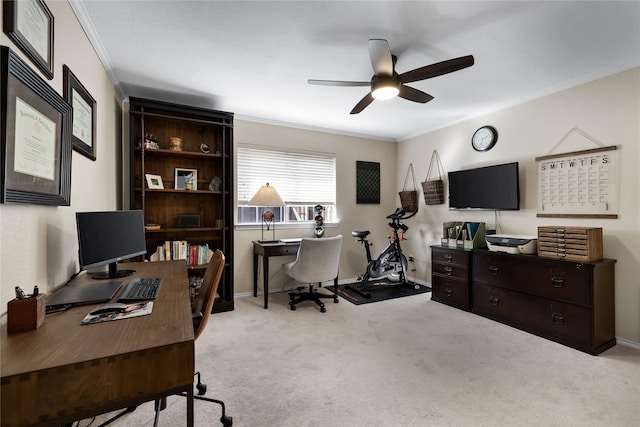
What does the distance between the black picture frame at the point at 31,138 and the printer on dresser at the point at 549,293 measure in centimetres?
358

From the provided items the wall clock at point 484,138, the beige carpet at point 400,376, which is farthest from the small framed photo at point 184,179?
the wall clock at point 484,138

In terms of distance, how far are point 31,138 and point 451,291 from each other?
3848mm

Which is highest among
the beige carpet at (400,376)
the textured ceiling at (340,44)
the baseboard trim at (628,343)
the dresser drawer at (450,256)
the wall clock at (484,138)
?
the textured ceiling at (340,44)

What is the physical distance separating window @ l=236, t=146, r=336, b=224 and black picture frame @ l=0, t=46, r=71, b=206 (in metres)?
2.36

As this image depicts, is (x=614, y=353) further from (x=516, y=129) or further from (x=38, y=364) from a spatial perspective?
(x=38, y=364)

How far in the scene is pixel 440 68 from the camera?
6.60ft

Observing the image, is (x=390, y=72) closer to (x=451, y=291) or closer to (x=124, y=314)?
(x=124, y=314)

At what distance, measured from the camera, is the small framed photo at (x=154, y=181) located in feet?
10.2

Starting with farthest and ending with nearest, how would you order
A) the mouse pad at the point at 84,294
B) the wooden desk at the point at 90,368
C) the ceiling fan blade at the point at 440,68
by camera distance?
the ceiling fan blade at the point at 440,68 < the mouse pad at the point at 84,294 < the wooden desk at the point at 90,368

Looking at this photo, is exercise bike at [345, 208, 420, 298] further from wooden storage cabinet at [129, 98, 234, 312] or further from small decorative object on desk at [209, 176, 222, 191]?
small decorative object on desk at [209, 176, 222, 191]

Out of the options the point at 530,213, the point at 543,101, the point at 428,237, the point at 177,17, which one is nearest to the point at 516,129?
the point at 543,101

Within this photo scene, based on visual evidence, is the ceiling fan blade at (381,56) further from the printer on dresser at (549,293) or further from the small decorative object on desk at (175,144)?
the small decorative object on desk at (175,144)

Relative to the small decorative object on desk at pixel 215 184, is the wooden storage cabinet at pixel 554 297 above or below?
below

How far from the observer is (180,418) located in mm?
1632
